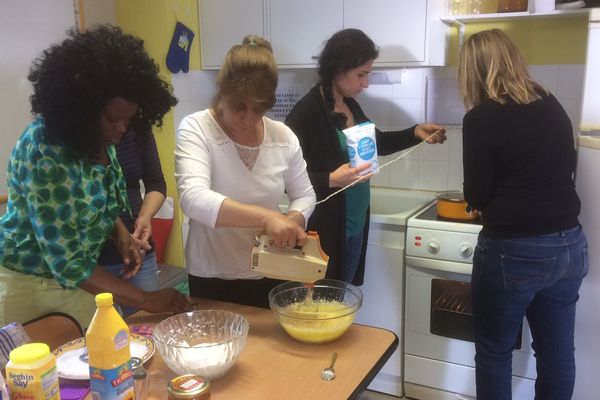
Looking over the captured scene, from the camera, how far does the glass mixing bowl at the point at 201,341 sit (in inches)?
44.9

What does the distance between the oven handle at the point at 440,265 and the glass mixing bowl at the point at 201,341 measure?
3.98ft

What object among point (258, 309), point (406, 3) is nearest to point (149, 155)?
point (258, 309)

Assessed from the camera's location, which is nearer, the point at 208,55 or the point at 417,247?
the point at 417,247

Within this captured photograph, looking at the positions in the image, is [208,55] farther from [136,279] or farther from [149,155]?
[136,279]

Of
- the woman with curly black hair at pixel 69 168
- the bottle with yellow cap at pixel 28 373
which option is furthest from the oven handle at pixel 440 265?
the bottle with yellow cap at pixel 28 373

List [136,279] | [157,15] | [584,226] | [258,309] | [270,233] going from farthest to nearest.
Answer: [157,15]
[584,226]
[136,279]
[258,309]
[270,233]

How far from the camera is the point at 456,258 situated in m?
2.29

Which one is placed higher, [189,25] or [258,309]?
[189,25]

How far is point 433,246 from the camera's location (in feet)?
7.55

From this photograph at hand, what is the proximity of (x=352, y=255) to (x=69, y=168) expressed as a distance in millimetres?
1378

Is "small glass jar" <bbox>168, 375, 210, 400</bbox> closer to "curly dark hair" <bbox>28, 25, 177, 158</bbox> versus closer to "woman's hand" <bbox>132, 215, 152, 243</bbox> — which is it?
"curly dark hair" <bbox>28, 25, 177, 158</bbox>

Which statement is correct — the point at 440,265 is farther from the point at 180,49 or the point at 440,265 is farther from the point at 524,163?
the point at 180,49

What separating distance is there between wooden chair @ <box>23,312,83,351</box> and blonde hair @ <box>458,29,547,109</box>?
1.35 metres

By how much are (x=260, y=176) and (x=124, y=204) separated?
0.37 m
